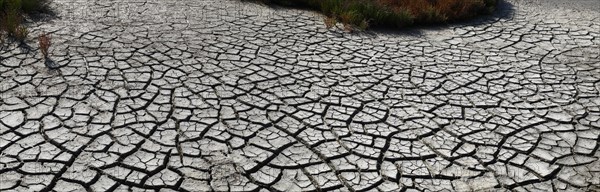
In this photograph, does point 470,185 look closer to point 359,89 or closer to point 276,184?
point 276,184

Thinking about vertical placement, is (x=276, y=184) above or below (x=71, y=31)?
below

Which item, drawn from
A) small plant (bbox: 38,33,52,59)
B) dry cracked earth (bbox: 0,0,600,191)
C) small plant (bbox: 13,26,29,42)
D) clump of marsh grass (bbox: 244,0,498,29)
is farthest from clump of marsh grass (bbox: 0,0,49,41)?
clump of marsh grass (bbox: 244,0,498,29)

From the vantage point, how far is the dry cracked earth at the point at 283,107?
3.86 meters

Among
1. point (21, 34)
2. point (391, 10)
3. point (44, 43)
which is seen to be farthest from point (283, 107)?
point (391, 10)

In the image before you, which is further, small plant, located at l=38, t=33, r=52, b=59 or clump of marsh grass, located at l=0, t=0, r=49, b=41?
clump of marsh grass, located at l=0, t=0, r=49, b=41

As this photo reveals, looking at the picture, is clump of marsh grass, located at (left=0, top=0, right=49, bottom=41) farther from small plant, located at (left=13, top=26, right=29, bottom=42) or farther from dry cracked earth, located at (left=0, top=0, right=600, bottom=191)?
dry cracked earth, located at (left=0, top=0, right=600, bottom=191)

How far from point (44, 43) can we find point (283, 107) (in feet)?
8.77

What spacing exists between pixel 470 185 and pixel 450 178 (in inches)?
5.8

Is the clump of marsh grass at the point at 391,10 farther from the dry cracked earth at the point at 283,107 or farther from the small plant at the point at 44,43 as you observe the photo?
the small plant at the point at 44,43

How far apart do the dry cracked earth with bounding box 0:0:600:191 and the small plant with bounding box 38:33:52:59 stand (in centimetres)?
12

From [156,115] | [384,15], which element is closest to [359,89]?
[156,115]

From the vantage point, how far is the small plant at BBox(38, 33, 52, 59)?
5.47 metres

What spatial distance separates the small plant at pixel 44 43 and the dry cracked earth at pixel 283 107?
0.12m

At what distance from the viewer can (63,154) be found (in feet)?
12.7
